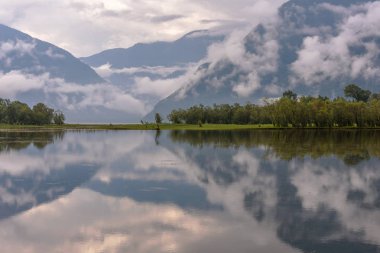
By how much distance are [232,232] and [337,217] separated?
9.41 metres

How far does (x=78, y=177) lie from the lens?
59875mm

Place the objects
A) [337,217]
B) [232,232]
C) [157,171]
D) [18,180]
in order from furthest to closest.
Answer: [157,171] < [18,180] < [337,217] < [232,232]

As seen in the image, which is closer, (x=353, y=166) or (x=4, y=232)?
(x=4, y=232)

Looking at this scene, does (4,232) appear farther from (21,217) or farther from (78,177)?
(78,177)

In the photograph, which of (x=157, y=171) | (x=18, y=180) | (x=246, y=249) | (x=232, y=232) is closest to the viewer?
(x=246, y=249)

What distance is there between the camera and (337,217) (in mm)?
37094

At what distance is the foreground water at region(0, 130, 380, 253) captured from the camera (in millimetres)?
31000

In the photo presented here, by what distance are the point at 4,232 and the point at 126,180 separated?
2482 centimetres

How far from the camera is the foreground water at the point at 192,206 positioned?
102 feet

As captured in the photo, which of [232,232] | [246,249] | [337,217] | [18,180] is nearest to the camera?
[246,249]

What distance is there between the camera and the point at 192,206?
41531mm

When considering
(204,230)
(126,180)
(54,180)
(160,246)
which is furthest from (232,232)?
(54,180)

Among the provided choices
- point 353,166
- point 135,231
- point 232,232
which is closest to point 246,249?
point 232,232

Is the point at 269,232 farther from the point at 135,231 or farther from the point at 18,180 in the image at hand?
the point at 18,180
